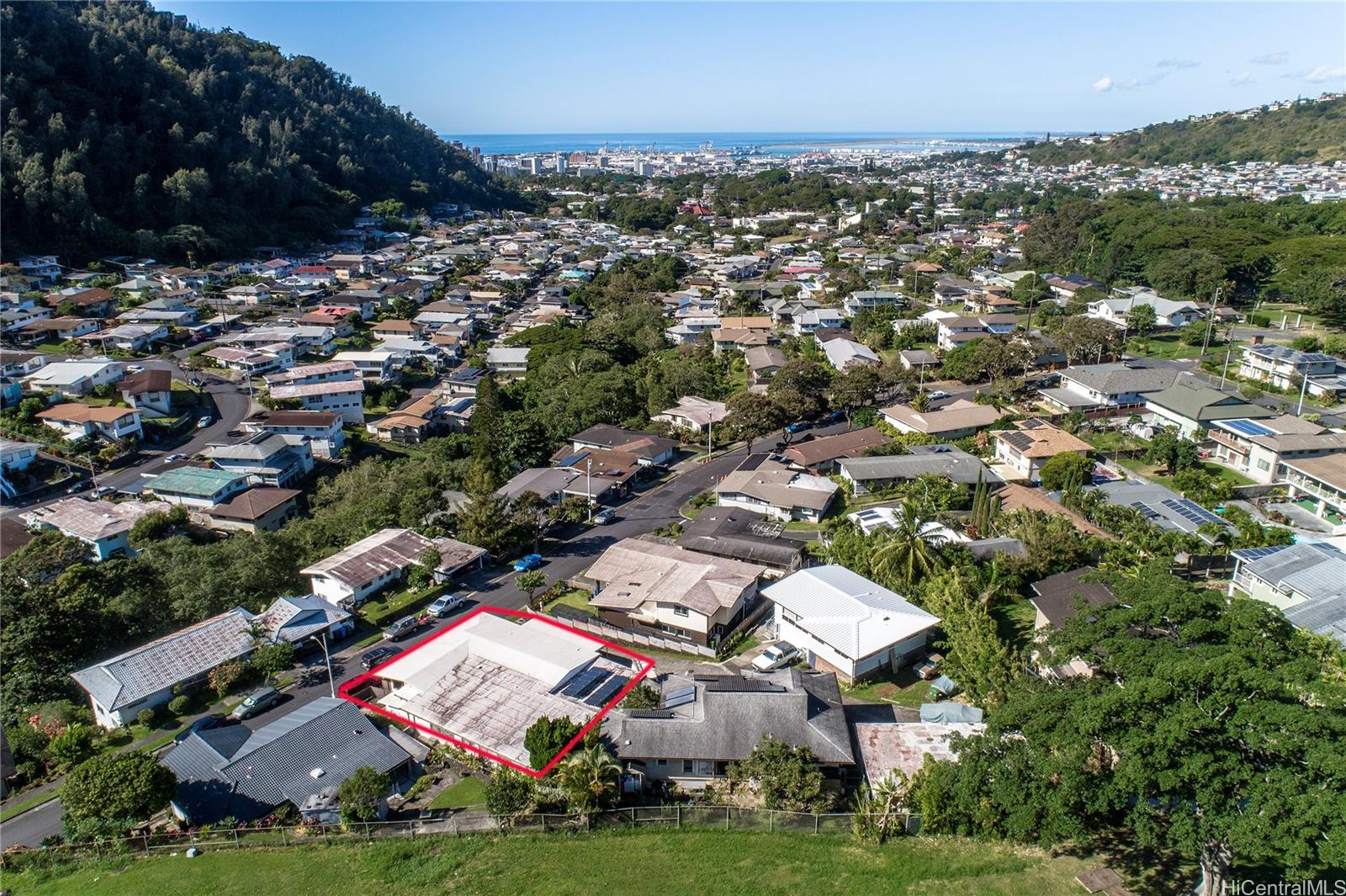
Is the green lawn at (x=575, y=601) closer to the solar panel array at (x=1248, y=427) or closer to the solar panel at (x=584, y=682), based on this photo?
the solar panel at (x=584, y=682)

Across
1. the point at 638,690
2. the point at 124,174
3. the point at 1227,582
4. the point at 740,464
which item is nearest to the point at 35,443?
the point at 740,464

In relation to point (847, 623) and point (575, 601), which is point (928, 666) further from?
point (575, 601)

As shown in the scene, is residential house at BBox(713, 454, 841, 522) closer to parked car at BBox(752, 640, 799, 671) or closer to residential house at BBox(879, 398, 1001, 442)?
residential house at BBox(879, 398, 1001, 442)

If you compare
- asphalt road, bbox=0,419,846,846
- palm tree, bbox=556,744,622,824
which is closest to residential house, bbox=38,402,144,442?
asphalt road, bbox=0,419,846,846

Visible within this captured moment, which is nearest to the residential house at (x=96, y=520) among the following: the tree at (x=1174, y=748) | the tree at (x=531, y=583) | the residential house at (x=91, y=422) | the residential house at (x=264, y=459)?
the residential house at (x=264, y=459)

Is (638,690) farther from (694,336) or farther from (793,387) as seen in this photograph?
(694,336)

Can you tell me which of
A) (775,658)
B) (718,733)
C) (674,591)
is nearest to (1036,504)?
(775,658)
